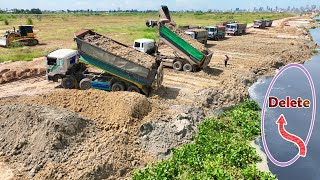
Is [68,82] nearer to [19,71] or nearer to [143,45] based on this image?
[19,71]

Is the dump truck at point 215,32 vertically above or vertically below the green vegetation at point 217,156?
above

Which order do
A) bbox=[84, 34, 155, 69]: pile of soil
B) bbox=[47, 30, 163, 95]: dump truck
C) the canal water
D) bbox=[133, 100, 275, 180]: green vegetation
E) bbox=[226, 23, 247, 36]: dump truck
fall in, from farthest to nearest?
bbox=[226, 23, 247, 36]: dump truck < bbox=[84, 34, 155, 69]: pile of soil < bbox=[47, 30, 163, 95]: dump truck < the canal water < bbox=[133, 100, 275, 180]: green vegetation

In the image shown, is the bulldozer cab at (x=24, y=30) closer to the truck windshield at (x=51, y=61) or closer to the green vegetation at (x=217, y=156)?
the truck windshield at (x=51, y=61)

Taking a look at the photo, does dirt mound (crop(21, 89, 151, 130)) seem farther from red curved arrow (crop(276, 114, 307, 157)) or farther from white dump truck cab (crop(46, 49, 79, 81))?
red curved arrow (crop(276, 114, 307, 157))

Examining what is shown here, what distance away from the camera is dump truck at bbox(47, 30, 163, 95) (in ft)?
54.6

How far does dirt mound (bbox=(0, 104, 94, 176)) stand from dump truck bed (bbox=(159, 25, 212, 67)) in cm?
1147

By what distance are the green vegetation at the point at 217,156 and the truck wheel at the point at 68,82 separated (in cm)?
821

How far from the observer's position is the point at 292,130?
50.6 ft

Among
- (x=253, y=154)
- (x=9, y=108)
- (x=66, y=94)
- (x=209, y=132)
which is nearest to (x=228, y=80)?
(x=209, y=132)

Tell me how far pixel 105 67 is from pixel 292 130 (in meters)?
10.3

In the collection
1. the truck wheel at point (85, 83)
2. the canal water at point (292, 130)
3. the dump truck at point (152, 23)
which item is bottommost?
the canal water at point (292, 130)

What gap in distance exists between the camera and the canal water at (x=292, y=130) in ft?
39.6

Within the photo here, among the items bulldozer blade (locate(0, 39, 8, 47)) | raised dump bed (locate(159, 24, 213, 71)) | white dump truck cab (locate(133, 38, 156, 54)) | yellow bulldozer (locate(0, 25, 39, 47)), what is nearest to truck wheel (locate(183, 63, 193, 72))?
raised dump bed (locate(159, 24, 213, 71))

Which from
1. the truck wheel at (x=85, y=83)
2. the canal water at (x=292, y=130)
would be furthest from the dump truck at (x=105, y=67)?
the canal water at (x=292, y=130)
